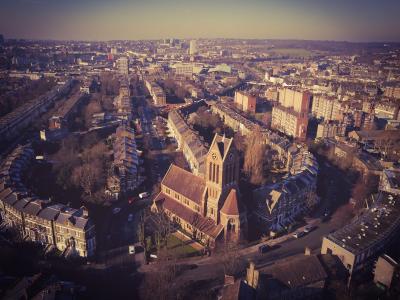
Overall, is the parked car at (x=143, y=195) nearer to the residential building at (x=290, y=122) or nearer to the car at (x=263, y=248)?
the car at (x=263, y=248)

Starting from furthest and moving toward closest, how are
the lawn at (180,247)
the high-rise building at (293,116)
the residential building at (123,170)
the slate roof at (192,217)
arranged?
A: 1. the high-rise building at (293,116)
2. the residential building at (123,170)
3. the slate roof at (192,217)
4. the lawn at (180,247)

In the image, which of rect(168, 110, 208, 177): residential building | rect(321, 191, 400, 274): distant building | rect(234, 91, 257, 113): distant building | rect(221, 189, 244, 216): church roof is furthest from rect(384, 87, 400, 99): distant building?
rect(221, 189, 244, 216): church roof

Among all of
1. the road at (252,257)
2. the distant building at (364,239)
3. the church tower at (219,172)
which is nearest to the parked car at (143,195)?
the church tower at (219,172)

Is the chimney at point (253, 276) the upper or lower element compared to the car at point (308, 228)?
upper

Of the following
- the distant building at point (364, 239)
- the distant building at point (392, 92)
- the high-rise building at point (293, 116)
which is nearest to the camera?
the distant building at point (364, 239)

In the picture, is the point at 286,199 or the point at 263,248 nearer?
the point at 263,248

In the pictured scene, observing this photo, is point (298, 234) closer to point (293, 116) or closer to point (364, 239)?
point (364, 239)

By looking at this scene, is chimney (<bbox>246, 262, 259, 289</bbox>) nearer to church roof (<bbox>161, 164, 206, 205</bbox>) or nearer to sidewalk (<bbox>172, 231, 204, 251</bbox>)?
sidewalk (<bbox>172, 231, 204, 251</bbox>)

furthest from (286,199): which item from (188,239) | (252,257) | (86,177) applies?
(86,177)
